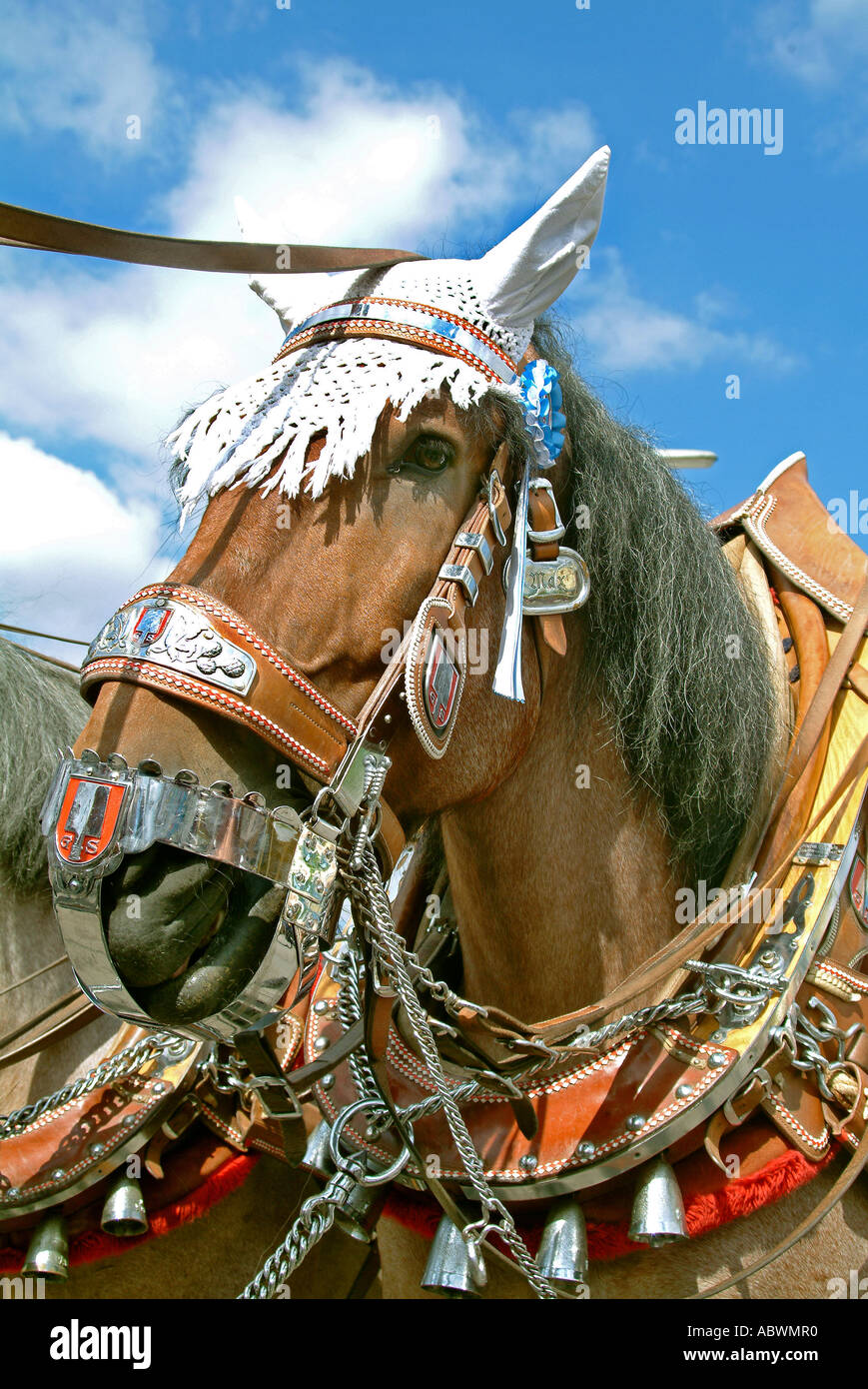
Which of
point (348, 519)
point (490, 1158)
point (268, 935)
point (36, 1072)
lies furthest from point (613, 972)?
point (36, 1072)

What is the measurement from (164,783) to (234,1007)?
0.41 metres

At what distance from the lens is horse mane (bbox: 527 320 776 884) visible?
252 centimetres

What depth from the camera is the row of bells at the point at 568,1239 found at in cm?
209

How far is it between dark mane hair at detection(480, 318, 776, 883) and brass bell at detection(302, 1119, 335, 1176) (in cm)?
102

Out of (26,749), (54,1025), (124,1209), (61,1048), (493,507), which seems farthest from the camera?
(26,749)

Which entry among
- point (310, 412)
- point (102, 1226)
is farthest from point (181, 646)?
point (102, 1226)

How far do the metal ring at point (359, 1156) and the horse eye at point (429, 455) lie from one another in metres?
1.27

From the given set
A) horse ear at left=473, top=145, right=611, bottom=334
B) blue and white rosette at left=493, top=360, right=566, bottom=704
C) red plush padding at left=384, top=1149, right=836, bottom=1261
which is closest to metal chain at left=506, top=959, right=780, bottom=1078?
red plush padding at left=384, top=1149, right=836, bottom=1261

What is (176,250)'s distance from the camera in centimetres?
237

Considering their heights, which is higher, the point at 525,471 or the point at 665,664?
the point at 525,471

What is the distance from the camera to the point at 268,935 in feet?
6.09

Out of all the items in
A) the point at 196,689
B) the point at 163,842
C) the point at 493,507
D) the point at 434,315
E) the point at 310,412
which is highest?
the point at 434,315

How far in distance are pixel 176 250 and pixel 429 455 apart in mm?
743

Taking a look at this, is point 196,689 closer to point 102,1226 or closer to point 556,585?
point 556,585
